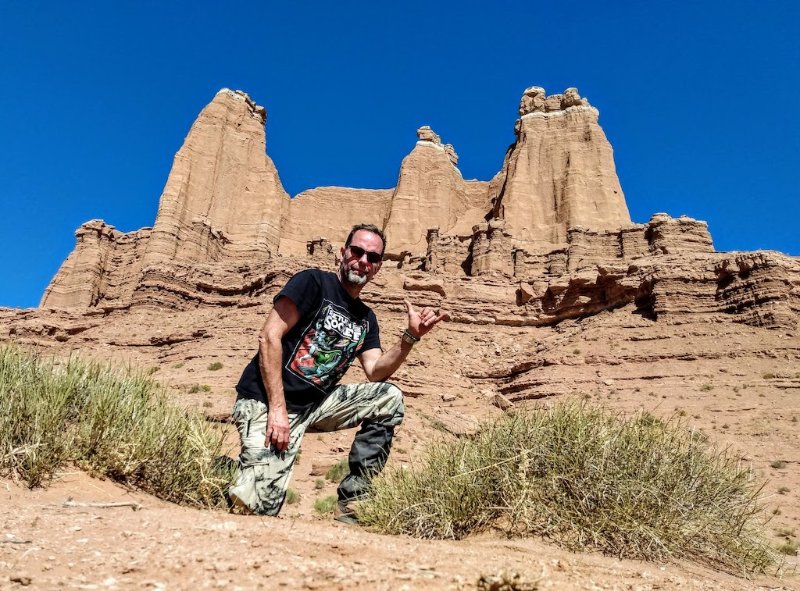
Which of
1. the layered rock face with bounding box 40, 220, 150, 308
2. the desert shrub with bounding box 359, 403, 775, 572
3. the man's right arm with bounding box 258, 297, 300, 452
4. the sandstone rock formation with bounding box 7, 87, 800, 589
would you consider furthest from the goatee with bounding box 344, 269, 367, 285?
the layered rock face with bounding box 40, 220, 150, 308

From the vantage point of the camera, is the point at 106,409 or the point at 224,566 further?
the point at 106,409

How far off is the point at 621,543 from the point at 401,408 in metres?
2.03

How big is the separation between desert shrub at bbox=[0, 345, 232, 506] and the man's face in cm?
182

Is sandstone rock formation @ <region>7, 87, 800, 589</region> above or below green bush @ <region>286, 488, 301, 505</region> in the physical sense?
above

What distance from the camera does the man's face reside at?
15.4ft

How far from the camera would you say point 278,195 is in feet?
192

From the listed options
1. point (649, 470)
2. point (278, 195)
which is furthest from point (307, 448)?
point (278, 195)

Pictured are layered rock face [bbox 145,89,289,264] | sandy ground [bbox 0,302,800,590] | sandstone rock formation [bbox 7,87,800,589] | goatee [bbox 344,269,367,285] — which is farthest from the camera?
layered rock face [bbox 145,89,289,264]

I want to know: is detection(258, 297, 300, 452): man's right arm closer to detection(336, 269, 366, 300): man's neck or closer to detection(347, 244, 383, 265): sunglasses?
detection(336, 269, 366, 300): man's neck

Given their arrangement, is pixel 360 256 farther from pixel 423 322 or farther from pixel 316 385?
pixel 316 385

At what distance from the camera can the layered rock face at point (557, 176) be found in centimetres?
4775

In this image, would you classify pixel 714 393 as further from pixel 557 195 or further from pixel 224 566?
pixel 557 195

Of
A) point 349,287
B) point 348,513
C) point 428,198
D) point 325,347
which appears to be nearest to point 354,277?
point 349,287

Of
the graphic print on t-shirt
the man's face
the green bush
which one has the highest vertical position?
the man's face
